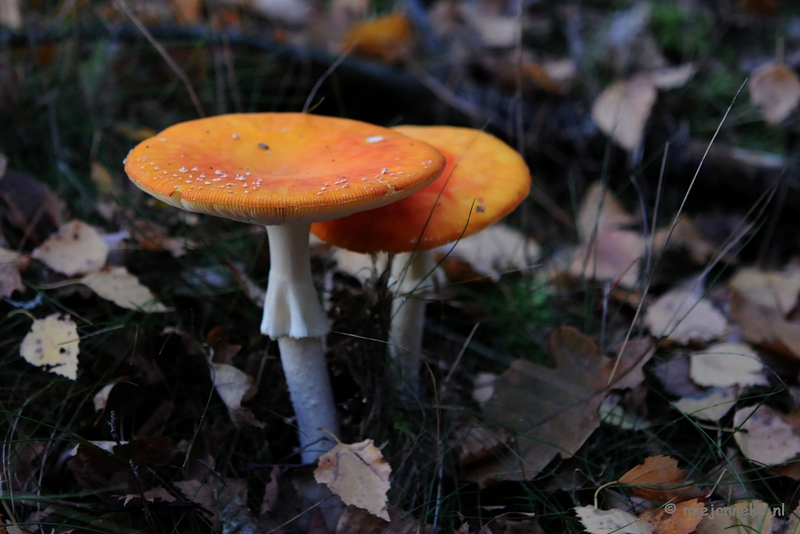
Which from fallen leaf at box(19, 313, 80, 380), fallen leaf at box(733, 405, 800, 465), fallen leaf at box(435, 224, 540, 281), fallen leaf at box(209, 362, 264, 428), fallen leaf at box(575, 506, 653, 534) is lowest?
fallen leaf at box(435, 224, 540, 281)

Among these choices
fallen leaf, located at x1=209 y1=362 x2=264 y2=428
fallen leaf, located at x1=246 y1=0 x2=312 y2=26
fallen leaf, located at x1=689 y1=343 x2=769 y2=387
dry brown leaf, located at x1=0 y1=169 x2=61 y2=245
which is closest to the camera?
fallen leaf, located at x1=209 y1=362 x2=264 y2=428

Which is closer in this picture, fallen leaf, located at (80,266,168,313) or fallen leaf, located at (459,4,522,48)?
fallen leaf, located at (80,266,168,313)

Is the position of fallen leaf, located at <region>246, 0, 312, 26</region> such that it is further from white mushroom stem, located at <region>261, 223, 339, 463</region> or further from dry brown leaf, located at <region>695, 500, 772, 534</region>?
dry brown leaf, located at <region>695, 500, 772, 534</region>

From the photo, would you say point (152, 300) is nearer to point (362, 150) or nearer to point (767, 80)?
point (362, 150)

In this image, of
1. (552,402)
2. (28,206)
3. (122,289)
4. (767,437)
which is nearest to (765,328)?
(767,437)

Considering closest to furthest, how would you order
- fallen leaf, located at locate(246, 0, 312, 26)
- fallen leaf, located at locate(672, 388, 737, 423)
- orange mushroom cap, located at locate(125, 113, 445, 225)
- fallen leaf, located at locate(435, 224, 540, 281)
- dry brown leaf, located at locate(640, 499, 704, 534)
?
orange mushroom cap, located at locate(125, 113, 445, 225)
dry brown leaf, located at locate(640, 499, 704, 534)
fallen leaf, located at locate(672, 388, 737, 423)
fallen leaf, located at locate(435, 224, 540, 281)
fallen leaf, located at locate(246, 0, 312, 26)

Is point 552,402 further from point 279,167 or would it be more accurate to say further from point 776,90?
point 776,90

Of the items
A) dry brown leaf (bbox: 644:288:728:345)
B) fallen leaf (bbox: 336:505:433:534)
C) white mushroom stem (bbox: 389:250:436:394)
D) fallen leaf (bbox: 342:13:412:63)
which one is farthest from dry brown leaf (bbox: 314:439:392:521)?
fallen leaf (bbox: 342:13:412:63)
